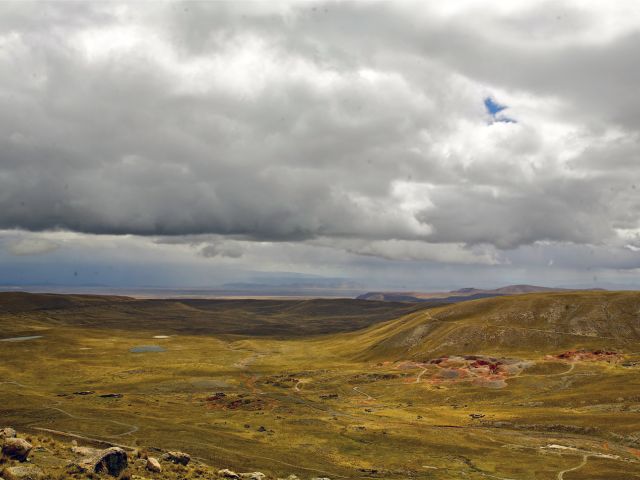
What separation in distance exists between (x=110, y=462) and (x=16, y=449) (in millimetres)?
7035

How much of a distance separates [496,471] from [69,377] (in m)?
129

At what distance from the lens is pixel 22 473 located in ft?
108

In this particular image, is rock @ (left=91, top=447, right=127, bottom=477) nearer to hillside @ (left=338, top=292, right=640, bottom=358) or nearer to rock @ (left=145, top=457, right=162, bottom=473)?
rock @ (left=145, top=457, right=162, bottom=473)

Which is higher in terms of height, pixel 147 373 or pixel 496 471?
pixel 496 471

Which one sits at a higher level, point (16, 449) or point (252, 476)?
point (16, 449)

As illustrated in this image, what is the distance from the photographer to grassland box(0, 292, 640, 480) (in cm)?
6191

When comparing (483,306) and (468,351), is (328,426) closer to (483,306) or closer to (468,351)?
(468,351)

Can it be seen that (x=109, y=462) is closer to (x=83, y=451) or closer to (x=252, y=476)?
(x=83, y=451)

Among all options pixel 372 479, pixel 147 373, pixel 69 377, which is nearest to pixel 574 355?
pixel 372 479

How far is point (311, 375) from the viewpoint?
14850cm

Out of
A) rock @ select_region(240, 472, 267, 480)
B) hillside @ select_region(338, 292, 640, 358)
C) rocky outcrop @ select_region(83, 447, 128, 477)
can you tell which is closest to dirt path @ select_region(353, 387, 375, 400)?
hillside @ select_region(338, 292, 640, 358)

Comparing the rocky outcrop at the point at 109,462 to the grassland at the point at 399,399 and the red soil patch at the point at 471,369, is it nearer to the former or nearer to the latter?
the grassland at the point at 399,399

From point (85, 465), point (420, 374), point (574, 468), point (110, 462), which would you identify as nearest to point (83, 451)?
point (85, 465)

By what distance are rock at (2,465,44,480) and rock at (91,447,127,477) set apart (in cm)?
399
